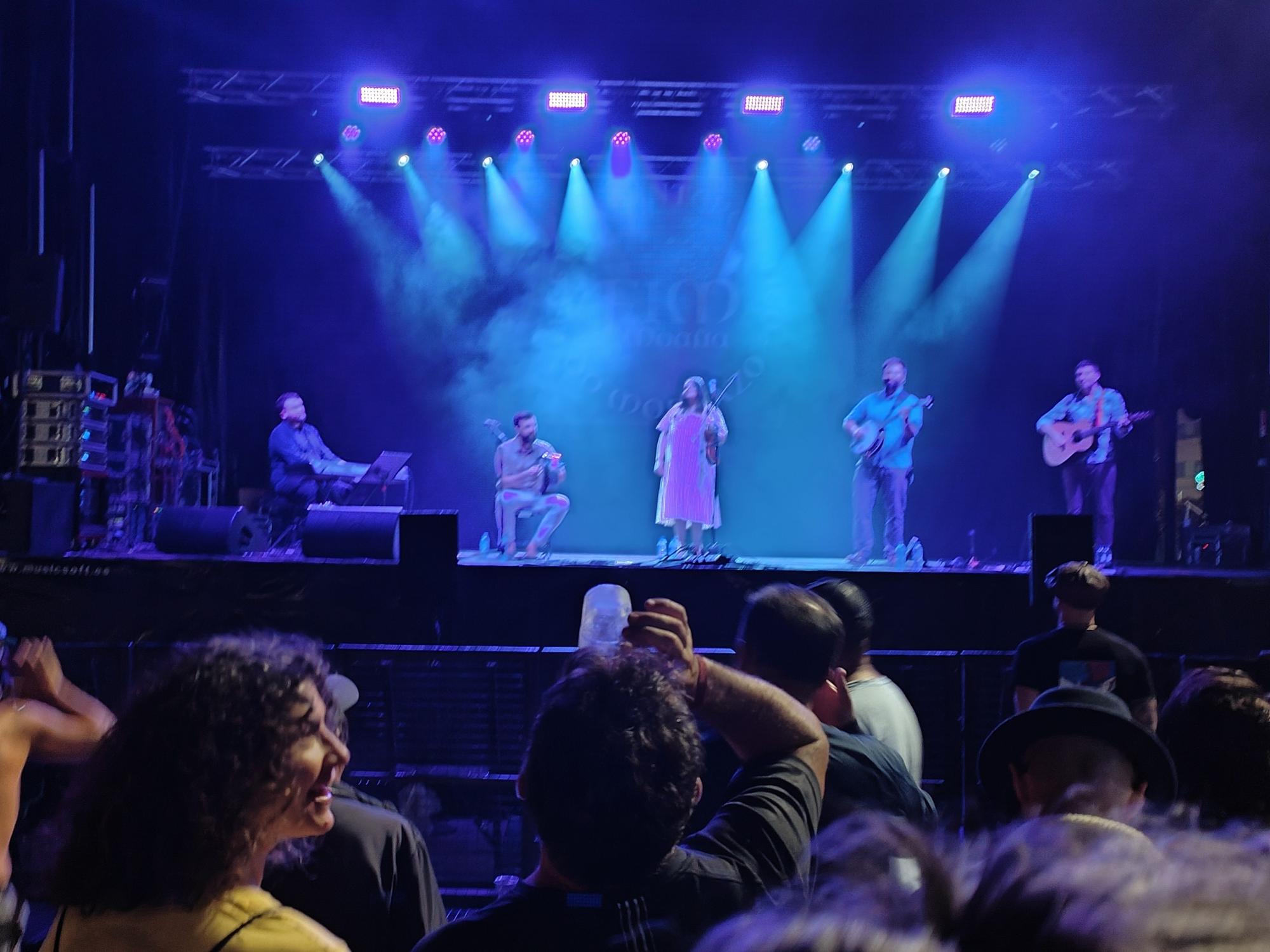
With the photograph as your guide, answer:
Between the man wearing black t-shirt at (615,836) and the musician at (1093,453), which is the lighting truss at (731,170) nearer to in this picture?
the musician at (1093,453)

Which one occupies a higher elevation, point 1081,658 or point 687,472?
point 687,472

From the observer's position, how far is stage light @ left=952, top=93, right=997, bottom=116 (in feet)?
32.0

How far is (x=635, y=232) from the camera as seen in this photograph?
11578mm

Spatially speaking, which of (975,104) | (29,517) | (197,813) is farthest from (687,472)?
(197,813)

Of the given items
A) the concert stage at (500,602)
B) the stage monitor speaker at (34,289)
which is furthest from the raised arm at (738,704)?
the stage monitor speaker at (34,289)

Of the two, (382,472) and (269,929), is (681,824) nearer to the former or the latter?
(269,929)

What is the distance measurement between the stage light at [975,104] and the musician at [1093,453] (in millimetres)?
2872

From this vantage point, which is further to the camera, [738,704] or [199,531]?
[199,531]

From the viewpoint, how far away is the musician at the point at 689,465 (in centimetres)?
988

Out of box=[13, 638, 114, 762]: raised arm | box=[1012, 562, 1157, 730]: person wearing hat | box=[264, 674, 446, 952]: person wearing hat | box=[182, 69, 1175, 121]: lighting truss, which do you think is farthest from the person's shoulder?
box=[182, 69, 1175, 121]: lighting truss

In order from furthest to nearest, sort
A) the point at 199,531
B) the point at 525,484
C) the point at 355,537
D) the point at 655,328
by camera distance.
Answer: the point at 655,328
the point at 525,484
the point at 199,531
the point at 355,537

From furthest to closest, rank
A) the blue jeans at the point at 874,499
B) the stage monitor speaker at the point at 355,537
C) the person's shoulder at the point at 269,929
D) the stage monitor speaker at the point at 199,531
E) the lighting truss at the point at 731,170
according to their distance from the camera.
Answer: the lighting truss at the point at 731,170, the blue jeans at the point at 874,499, the stage monitor speaker at the point at 199,531, the stage monitor speaker at the point at 355,537, the person's shoulder at the point at 269,929

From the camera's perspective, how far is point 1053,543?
6.12 metres

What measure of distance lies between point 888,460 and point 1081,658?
18.2ft
